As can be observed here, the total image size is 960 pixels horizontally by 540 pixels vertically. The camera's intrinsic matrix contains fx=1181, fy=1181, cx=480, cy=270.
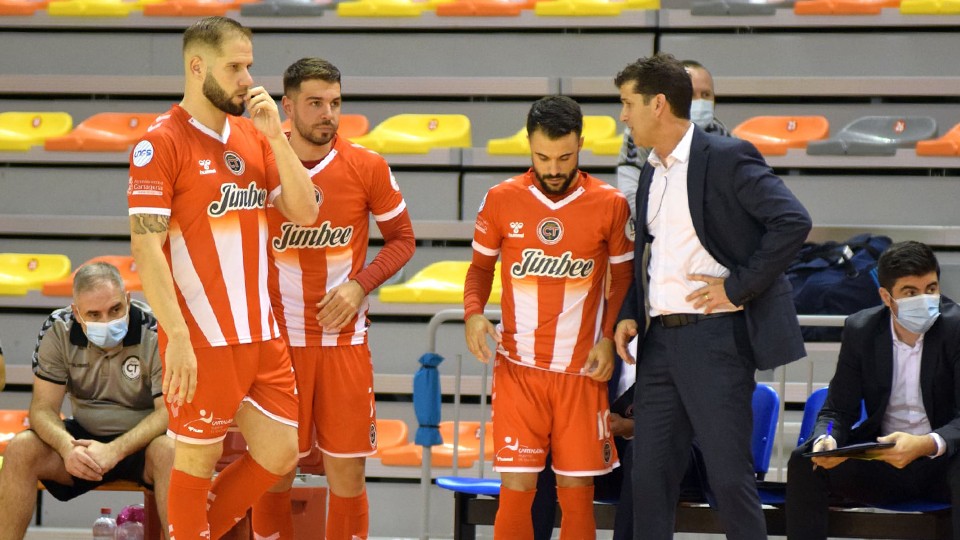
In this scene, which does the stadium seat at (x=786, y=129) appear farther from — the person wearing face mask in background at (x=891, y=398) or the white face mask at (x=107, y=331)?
the white face mask at (x=107, y=331)

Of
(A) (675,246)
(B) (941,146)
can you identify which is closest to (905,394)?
(A) (675,246)

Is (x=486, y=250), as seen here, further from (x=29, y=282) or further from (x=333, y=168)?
(x=29, y=282)

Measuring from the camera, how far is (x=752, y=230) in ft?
12.2

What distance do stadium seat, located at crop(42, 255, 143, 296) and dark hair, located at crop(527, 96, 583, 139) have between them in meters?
3.68

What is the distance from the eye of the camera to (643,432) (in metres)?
3.77

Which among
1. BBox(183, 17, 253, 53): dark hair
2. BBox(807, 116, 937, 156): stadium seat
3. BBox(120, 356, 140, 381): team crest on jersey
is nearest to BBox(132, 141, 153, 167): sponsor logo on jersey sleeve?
BBox(183, 17, 253, 53): dark hair

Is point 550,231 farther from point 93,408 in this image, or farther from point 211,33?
point 93,408

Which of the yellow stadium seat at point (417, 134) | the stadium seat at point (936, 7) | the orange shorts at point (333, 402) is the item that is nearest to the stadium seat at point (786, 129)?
the stadium seat at point (936, 7)

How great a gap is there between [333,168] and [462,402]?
8.66 ft

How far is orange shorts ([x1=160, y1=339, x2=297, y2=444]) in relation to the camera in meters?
3.68

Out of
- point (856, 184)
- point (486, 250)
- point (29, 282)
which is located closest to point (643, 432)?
point (486, 250)

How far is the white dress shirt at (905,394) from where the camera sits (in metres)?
4.15

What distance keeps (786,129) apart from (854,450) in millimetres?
3844

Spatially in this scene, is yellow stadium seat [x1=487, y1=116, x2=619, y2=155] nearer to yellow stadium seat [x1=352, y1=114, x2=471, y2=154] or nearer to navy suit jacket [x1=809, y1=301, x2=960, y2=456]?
yellow stadium seat [x1=352, y1=114, x2=471, y2=154]
